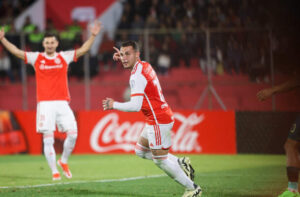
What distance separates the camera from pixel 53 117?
36.3ft

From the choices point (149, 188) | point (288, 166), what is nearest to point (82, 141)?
point (149, 188)

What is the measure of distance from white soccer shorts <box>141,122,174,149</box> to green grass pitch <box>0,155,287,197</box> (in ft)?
3.24

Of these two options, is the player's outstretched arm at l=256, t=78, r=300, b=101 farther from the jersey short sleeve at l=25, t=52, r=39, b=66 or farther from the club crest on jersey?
the jersey short sleeve at l=25, t=52, r=39, b=66

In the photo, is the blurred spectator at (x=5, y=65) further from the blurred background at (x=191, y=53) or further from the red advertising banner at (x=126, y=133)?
the red advertising banner at (x=126, y=133)

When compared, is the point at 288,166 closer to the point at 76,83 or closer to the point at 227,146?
the point at 227,146

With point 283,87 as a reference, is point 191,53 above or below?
above

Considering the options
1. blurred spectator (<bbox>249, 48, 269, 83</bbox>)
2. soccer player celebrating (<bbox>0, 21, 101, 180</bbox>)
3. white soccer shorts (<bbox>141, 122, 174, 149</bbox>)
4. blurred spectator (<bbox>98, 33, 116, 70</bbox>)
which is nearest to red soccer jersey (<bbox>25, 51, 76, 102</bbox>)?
soccer player celebrating (<bbox>0, 21, 101, 180</bbox>)

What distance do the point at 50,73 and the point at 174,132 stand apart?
567cm

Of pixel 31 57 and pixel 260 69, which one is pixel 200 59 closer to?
pixel 260 69

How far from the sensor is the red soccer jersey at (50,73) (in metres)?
11.1

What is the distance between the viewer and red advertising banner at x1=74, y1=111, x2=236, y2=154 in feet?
51.5

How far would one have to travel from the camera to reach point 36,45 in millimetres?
18969

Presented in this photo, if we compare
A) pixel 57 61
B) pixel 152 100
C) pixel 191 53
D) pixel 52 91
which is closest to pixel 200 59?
pixel 191 53

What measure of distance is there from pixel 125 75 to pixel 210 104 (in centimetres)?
Result: 427
